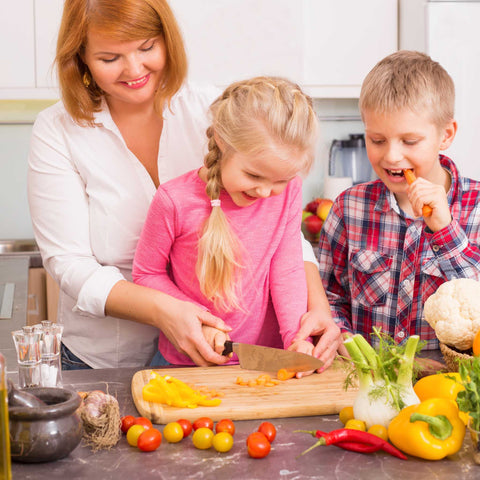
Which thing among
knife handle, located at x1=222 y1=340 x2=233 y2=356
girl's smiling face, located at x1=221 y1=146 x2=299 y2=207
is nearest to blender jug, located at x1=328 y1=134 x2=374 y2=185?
girl's smiling face, located at x1=221 y1=146 x2=299 y2=207

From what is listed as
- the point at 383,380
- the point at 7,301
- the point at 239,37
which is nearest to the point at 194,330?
the point at 383,380

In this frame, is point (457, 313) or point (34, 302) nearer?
point (457, 313)

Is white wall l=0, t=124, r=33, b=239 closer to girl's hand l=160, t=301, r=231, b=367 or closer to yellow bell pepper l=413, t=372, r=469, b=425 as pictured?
girl's hand l=160, t=301, r=231, b=367

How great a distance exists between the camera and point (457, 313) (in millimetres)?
1248

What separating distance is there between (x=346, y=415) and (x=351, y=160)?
8.73 ft

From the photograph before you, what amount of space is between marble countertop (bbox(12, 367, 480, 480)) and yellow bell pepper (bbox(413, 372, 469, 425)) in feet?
0.27

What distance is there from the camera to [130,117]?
1637mm

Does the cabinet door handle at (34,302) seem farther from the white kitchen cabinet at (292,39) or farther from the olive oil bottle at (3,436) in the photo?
the olive oil bottle at (3,436)

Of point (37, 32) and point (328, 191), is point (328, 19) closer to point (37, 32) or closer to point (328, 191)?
point (328, 191)

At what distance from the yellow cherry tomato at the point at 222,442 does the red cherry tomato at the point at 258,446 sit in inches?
1.2

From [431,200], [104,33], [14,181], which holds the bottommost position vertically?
[431,200]

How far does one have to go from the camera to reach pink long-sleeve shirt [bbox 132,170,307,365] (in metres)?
1.47

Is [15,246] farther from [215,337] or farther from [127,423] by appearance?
[127,423]

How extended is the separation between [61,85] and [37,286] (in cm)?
163
